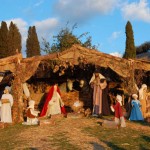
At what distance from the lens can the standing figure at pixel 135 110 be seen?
16250 millimetres

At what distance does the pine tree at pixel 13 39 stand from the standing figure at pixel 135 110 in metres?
21.2

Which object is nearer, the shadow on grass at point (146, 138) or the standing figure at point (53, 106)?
the shadow on grass at point (146, 138)

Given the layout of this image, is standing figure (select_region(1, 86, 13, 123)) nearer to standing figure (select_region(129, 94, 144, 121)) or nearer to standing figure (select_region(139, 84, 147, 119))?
standing figure (select_region(129, 94, 144, 121))

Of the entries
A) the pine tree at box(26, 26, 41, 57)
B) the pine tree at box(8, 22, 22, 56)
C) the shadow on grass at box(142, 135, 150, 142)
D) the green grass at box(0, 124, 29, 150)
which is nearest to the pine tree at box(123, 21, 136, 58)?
the pine tree at box(26, 26, 41, 57)

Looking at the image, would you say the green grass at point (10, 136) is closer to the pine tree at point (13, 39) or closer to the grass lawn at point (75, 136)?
the grass lawn at point (75, 136)

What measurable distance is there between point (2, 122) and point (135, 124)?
490 cm

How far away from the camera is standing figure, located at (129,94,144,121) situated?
16250mm

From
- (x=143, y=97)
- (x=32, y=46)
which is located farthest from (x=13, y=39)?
(x=143, y=97)

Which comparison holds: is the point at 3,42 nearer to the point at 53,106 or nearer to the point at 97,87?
the point at 53,106

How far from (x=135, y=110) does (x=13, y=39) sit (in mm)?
23390

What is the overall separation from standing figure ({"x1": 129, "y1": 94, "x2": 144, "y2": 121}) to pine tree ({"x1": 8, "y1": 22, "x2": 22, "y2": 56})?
69.6 feet

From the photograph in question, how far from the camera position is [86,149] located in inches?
398

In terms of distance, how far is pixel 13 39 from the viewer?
1485 inches

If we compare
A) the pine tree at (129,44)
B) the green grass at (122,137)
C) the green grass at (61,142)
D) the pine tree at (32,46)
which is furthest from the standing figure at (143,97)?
the pine tree at (32,46)
